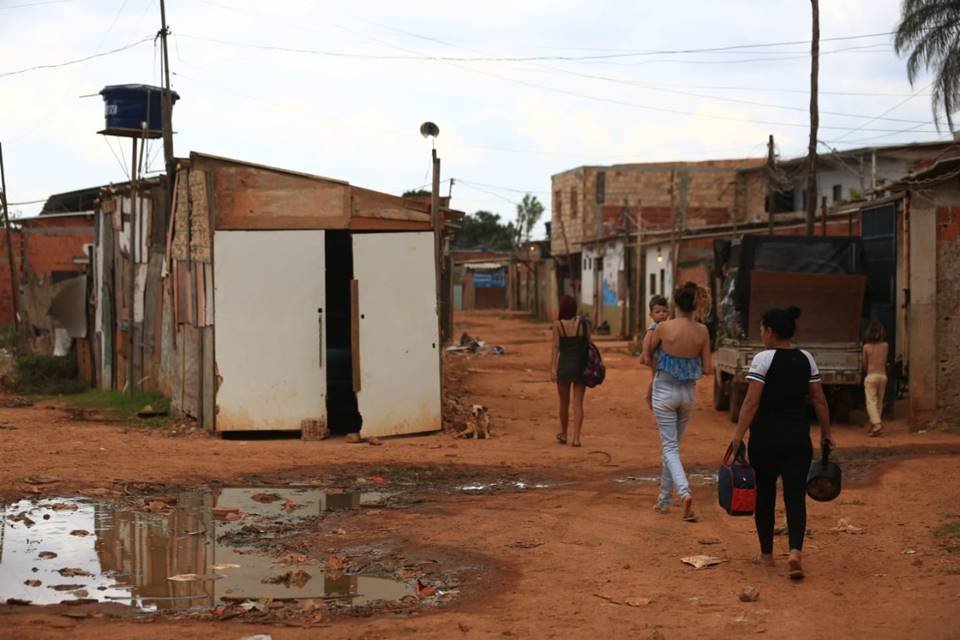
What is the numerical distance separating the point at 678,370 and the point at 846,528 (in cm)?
171

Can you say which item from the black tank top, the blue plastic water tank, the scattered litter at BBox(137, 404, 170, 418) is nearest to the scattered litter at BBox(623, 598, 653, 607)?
the black tank top

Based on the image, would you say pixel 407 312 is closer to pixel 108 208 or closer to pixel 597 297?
pixel 108 208

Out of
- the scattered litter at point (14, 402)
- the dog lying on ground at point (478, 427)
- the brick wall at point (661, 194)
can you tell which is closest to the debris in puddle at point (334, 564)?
the dog lying on ground at point (478, 427)

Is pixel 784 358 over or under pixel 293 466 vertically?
over

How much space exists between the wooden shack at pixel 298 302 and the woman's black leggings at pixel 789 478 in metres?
7.78

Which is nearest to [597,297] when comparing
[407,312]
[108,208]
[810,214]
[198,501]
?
[810,214]

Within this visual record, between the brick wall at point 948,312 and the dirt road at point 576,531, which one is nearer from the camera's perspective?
the dirt road at point 576,531

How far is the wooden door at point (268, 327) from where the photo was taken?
14.7 m

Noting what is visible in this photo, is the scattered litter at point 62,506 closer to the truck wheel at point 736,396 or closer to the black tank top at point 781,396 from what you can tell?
the black tank top at point 781,396

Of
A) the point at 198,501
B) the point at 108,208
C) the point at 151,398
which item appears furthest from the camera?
the point at 108,208

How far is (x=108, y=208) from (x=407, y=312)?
31.7 ft

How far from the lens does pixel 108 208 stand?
2252 centimetres

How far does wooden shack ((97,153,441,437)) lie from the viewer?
14727 millimetres

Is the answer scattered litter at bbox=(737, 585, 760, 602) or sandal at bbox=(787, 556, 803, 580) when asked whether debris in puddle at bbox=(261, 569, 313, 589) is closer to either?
scattered litter at bbox=(737, 585, 760, 602)
